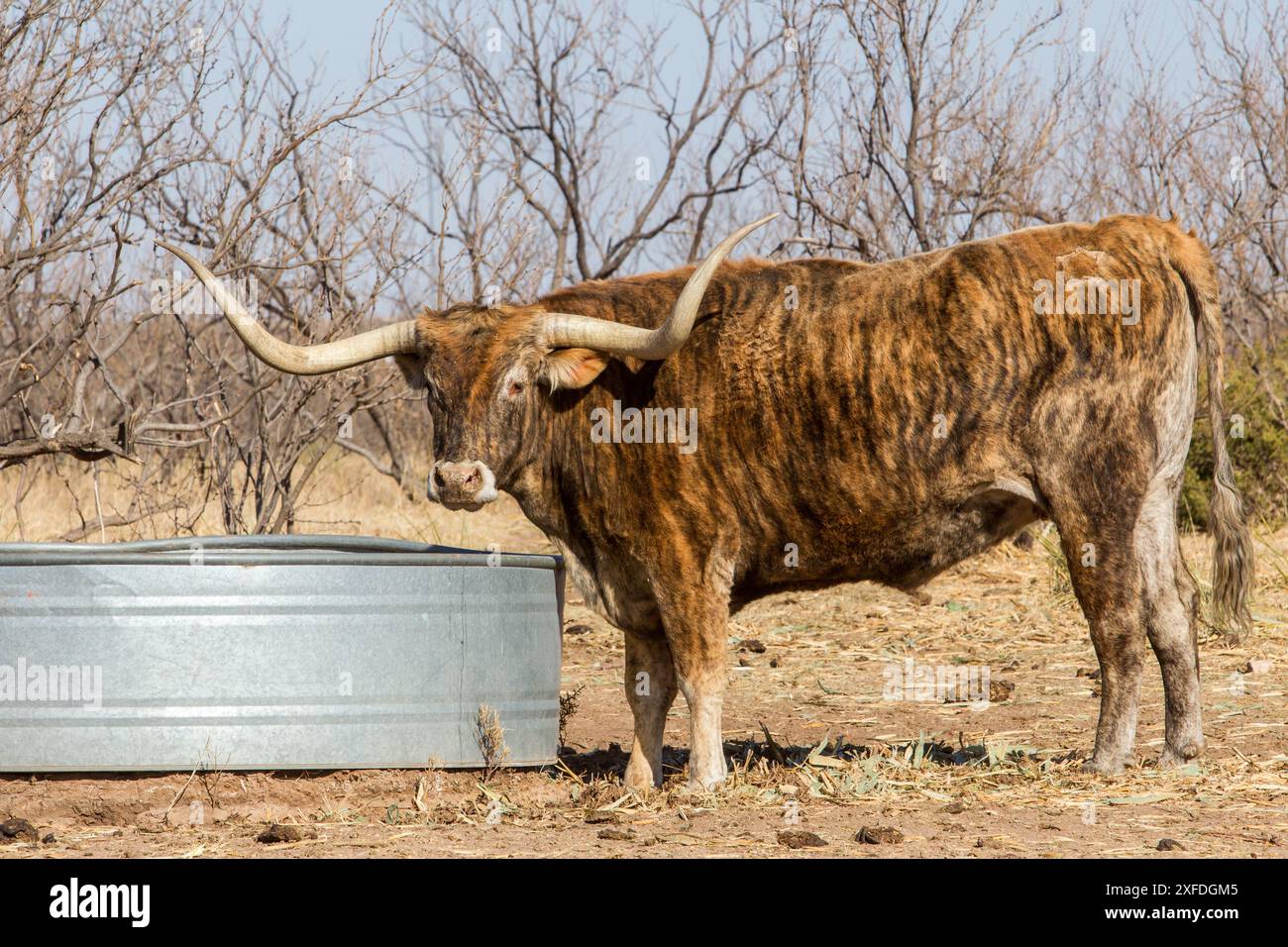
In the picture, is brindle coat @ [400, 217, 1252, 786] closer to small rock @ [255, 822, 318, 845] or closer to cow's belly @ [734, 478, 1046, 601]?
cow's belly @ [734, 478, 1046, 601]

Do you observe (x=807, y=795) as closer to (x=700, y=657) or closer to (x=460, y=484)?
(x=700, y=657)

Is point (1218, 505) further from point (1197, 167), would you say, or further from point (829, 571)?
point (1197, 167)

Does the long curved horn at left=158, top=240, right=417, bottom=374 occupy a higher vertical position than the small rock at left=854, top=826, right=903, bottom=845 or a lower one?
higher

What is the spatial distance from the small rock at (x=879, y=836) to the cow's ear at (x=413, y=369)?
2460mm

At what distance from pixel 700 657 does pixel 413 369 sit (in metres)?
1.59

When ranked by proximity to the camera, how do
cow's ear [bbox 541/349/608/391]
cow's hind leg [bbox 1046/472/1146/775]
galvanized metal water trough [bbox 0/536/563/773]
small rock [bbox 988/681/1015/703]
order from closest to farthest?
galvanized metal water trough [bbox 0/536/563/773]
cow's hind leg [bbox 1046/472/1146/775]
cow's ear [bbox 541/349/608/391]
small rock [bbox 988/681/1015/703]

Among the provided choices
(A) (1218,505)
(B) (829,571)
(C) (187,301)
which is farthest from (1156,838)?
(C) (187,301)

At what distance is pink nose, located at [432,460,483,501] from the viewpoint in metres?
5.42

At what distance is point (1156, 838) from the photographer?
4.70 metres

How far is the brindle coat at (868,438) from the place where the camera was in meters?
5.61

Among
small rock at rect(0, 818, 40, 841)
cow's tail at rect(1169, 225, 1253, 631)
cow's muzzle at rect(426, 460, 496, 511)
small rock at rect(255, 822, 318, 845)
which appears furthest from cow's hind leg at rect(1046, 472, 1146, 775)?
small rock at rect(0, 818, 40, 841)

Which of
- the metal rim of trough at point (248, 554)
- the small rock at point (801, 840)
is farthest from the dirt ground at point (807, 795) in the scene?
the metal rim of trough at point (248, 554)

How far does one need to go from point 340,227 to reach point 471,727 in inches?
180

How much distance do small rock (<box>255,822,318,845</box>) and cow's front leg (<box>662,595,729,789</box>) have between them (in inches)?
59.5
